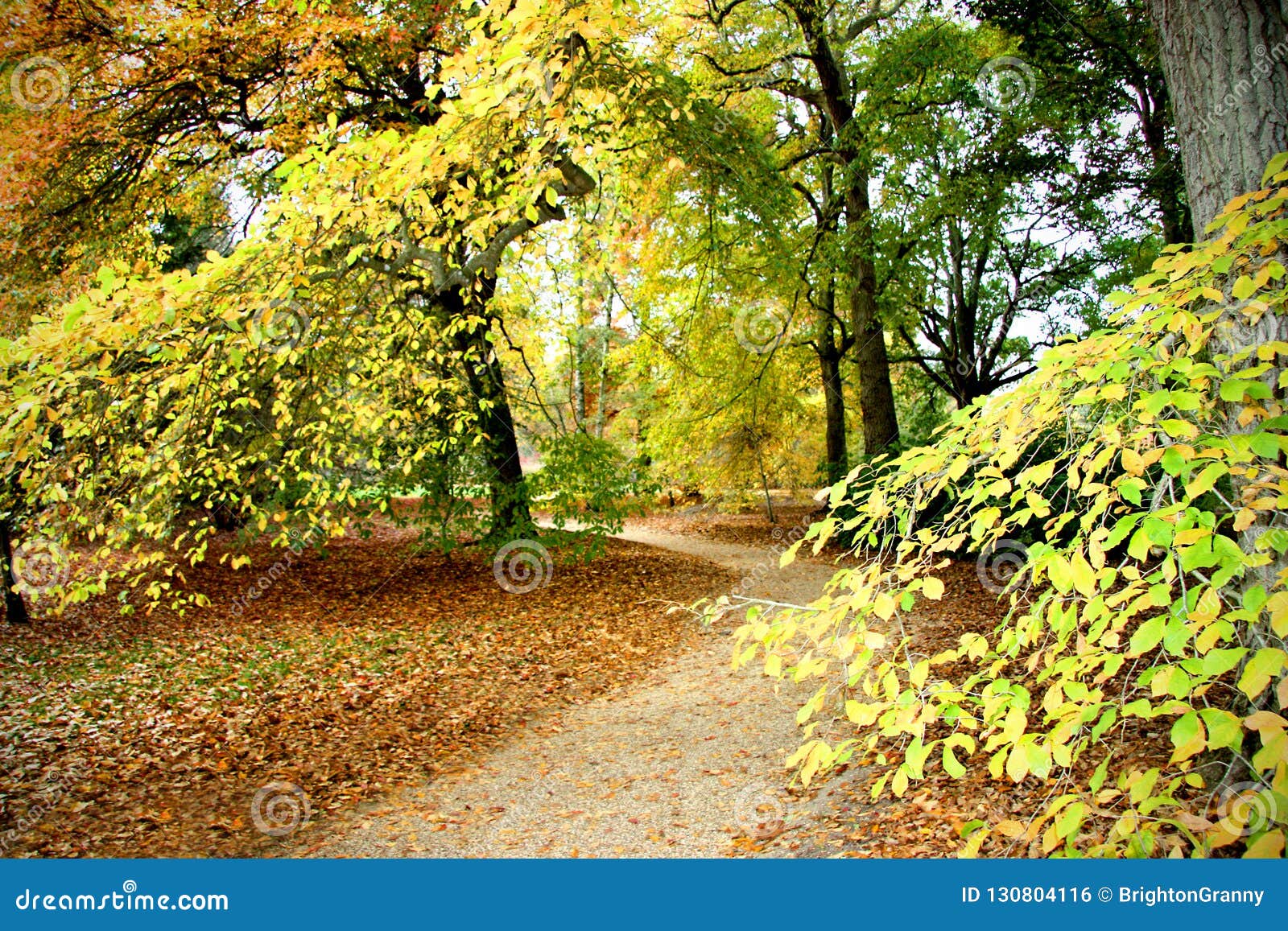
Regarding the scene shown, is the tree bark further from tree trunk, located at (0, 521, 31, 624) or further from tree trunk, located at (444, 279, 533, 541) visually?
tree trunk, located at (0, 521, 31, 624)

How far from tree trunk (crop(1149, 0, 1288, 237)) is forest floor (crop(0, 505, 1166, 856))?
8.45 feet

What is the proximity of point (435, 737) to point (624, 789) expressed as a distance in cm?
190

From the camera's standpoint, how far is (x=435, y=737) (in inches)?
241

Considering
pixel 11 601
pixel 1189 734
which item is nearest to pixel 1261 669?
pixel 1189 734

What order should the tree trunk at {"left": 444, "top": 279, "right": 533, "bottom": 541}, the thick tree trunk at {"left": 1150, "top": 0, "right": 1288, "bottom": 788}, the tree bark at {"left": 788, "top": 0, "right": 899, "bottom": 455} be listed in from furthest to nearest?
the tree trunk at {"left": 444, "top": 279, "right": 533, "bottom": 541}
the tree bark at {"left": 788, "top": 0, "right": 899, "bottom": 455}
the thick tree trunk at {"left": 1150, "top": 0, "right": 1288, "bottom": 788}

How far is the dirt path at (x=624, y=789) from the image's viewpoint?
13.8 feet

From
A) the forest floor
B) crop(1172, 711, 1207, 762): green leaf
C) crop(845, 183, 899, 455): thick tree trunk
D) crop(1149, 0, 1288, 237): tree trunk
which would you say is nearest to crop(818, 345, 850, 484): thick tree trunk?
crop(845, 183, 899, 455): thick tree trunk

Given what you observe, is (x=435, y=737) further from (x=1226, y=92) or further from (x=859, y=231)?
(x=859, y=231)

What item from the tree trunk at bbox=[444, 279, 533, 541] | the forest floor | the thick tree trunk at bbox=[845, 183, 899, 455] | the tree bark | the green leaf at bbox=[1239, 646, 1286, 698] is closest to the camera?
the green leaf at bbox=[1239, 646, 1286, 698]

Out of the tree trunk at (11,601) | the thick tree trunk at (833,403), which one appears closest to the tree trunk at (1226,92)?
the tree trunk at (11,601)

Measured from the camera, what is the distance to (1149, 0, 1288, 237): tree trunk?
10.8ft

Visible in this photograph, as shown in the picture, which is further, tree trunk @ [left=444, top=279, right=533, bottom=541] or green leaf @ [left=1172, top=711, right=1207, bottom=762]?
tree trunk @ [left=444, top=279, right=533, bottom=541]

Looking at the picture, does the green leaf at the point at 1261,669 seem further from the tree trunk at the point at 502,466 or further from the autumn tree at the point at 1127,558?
the tree trunk at the point at 502,466

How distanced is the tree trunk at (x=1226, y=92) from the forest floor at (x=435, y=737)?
2.57 m
